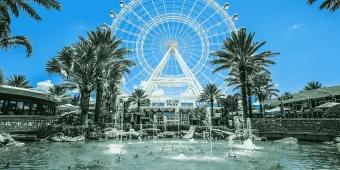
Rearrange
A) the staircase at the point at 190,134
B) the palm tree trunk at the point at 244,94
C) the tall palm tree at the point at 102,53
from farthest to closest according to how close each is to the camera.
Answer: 1. the tall palm tree at the point at 102,53
2. the palm tree trunk at the point at 244,94
3. the staircase at the point at 190,134

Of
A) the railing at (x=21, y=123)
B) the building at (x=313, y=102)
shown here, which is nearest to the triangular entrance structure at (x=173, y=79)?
the building at (x=313, y=102)

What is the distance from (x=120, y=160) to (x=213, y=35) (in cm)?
3887

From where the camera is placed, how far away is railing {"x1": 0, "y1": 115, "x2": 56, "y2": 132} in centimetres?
2232

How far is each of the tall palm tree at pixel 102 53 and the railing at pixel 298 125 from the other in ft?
44.5

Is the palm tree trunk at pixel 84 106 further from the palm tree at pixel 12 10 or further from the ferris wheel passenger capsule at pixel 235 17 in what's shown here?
the ferris wheel passenger capsule at pixel 235 17

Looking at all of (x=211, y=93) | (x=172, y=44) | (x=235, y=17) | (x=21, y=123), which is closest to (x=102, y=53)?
(x=21, y=123)

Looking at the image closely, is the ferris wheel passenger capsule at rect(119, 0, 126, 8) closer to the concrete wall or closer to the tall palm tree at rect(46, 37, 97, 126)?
the tall palm tree at rect(46, 37, 97, 126)

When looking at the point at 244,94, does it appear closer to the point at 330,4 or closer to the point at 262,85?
the point at 330,4

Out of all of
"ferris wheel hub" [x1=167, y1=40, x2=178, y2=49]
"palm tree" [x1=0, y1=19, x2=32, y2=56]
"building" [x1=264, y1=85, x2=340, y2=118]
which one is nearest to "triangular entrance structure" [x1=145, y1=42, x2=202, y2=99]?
"ferris wheel hub" [x1=167, y1=40, x2=178, y2=49]

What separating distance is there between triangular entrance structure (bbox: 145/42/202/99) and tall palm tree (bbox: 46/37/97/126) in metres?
22.9

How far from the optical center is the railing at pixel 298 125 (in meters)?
21.1

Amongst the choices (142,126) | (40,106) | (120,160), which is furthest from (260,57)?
(40,106)

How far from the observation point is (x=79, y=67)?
1075 inches

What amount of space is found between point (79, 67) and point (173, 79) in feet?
111
